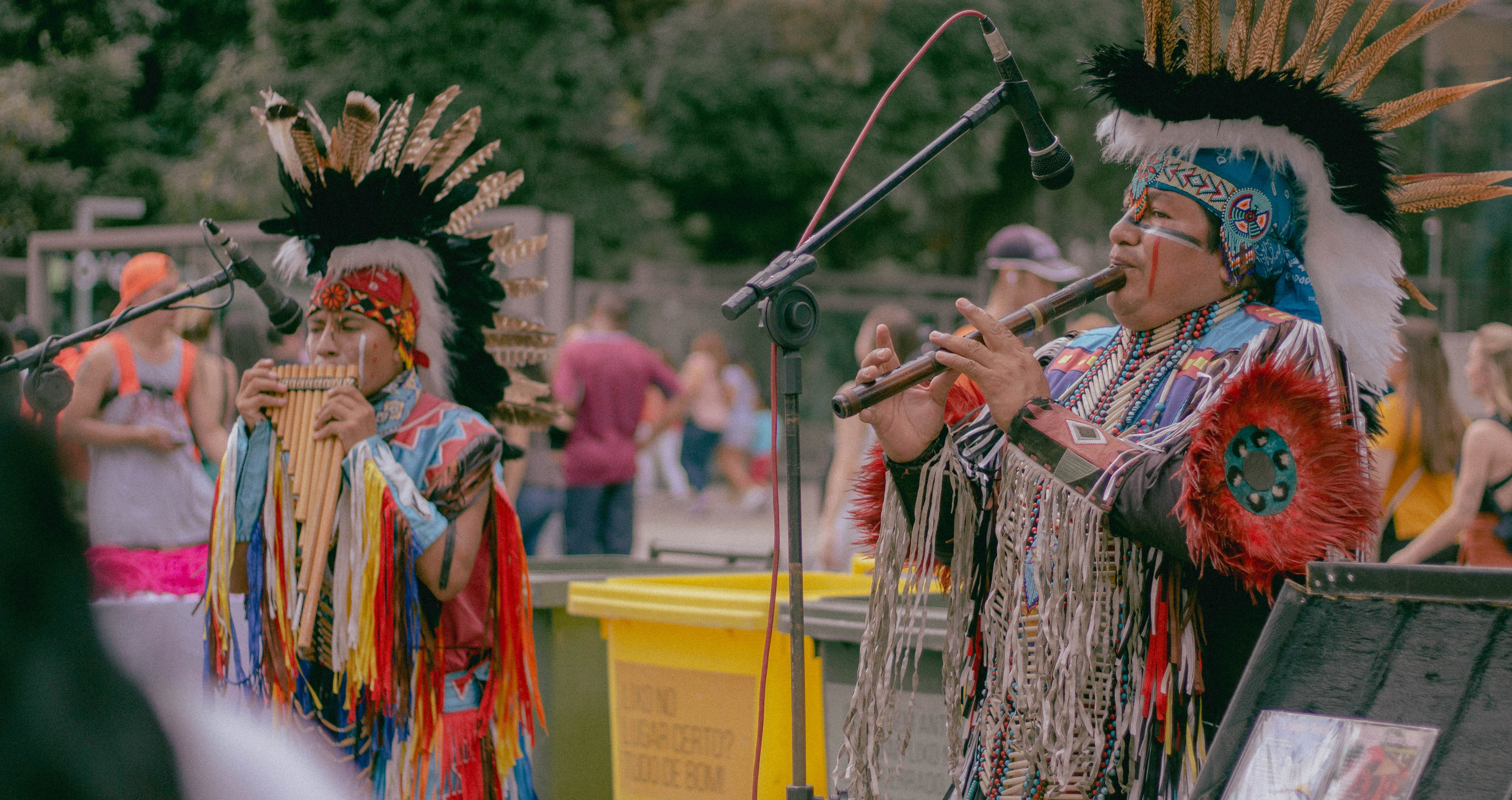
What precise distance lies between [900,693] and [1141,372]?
972 mm

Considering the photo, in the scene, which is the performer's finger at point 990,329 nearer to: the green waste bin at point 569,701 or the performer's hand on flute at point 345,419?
the performer's hand on flute at point 345,419

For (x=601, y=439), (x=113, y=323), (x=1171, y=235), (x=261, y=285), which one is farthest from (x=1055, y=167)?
(x=601, y=439)

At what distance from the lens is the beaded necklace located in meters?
2.47

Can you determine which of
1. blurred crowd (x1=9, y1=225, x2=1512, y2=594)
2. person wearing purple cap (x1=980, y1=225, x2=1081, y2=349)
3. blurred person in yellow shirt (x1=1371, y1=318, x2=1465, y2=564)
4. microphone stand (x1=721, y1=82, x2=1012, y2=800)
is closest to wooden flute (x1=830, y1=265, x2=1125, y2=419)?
microphone stand (x1=721, y1=82, x2=1012, y2=800)

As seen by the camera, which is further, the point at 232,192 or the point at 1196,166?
the point at 232,192

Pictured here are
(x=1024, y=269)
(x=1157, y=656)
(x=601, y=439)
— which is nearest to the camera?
(x=1157, y=656)

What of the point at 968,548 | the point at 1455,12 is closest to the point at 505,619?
the point at 968,548

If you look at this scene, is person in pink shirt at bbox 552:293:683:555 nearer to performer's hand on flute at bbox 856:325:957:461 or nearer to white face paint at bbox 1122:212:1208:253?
performer's hand on flute at bbox 856:325:957:461

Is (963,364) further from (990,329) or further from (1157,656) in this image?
(1157,656)

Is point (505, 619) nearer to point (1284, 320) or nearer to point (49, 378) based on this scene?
point (49, 378)

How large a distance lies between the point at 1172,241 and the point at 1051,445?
1.41 feet

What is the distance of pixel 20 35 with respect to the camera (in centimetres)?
834

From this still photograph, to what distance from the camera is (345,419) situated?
10.2 feet

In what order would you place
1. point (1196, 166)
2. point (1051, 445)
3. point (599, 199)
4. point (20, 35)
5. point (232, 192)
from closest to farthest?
point (1051, 445)
point (1196, 166)
point (20, 35)
point (232, 192)
point (599, 199)
